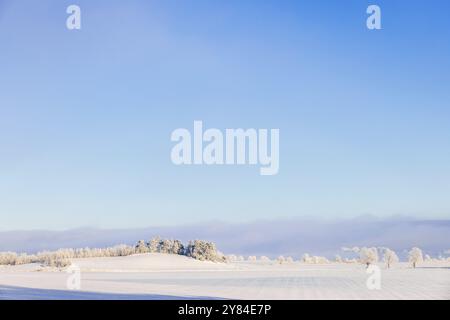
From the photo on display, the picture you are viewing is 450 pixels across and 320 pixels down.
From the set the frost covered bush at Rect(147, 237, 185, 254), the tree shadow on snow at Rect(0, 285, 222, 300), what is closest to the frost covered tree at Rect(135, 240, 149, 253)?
the frost covered bush at Rect(147, 237, 185, 254)

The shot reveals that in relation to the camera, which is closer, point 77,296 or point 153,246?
point 77,296

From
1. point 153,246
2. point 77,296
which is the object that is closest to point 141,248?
point 153,246

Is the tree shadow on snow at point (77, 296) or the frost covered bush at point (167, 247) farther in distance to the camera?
the frost covered bush at point (167, 247)

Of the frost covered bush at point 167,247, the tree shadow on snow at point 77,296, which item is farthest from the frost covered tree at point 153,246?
the tree shadow on snow at point 77,296

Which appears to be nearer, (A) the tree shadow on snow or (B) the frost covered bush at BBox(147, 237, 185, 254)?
(A) the tree shadow on snow

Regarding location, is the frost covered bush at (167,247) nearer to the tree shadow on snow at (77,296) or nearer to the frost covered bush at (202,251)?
the frost covered bush at (202,251)

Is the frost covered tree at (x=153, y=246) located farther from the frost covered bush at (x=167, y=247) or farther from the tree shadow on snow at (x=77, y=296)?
the tree shadow on snow at (x=77, y=296)

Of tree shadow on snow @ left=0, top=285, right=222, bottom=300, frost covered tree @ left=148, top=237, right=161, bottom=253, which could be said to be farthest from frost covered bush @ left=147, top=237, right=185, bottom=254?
tree shadow on snow @ left=0, top=285, right=222, bottom=300

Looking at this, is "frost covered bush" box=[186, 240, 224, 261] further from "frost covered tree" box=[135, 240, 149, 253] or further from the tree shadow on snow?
the tree shadow on snow

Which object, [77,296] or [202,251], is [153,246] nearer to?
[202,251]
